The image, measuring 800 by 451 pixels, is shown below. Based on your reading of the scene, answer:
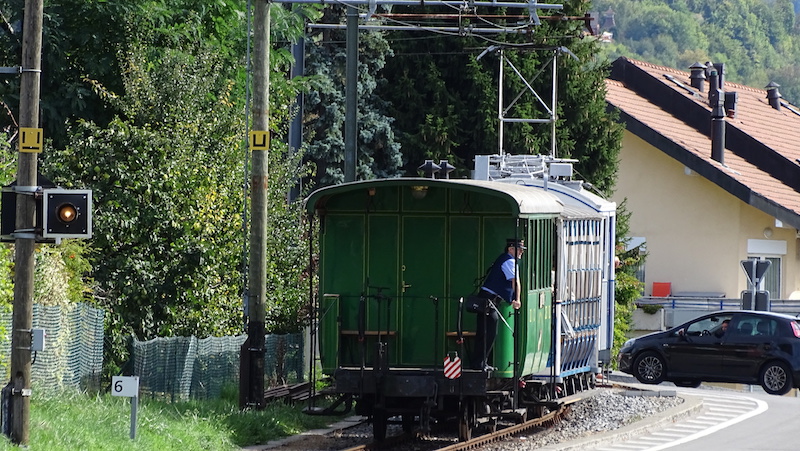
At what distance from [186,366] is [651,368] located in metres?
11.0

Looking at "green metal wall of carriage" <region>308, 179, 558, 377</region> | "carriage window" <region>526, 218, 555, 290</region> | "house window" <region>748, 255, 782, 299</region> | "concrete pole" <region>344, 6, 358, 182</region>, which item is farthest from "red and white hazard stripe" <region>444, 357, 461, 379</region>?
"house window" <region>748, 255, 782, 299</region>

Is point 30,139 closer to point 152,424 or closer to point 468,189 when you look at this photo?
point 152,424

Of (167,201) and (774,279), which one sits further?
(774,279)

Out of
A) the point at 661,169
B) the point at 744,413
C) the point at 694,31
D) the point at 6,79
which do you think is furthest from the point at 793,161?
the point at 694,31

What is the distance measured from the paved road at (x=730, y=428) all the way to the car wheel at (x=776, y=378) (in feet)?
7.00

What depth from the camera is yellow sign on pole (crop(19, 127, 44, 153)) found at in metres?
13.0

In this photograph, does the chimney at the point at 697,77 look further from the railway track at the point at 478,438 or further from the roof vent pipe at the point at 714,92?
the railway track at the point at 478,438

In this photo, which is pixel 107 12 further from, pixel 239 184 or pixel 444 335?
pixel 444 335

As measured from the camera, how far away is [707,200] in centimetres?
3994

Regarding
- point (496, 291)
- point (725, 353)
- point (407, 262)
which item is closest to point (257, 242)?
point (407, 262)

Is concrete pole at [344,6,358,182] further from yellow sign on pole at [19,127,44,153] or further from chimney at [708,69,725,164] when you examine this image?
chimney at [708,69,725,164]

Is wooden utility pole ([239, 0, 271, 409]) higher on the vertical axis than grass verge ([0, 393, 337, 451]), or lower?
higher

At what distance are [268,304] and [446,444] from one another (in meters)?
5.67

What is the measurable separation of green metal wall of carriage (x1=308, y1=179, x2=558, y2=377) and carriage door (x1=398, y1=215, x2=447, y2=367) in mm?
12
